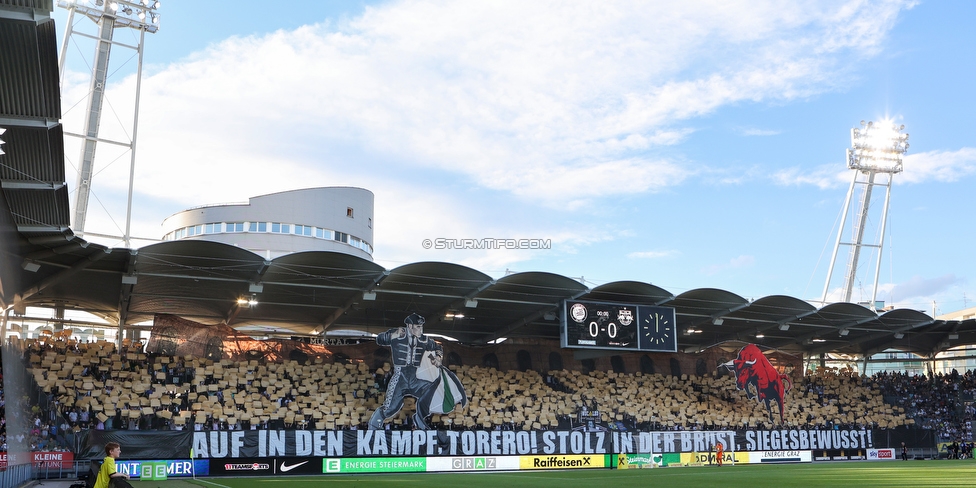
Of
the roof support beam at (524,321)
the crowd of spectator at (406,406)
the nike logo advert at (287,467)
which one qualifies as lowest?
the nike logo advert at (287,467)

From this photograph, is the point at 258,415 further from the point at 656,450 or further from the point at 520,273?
the point at 656,450

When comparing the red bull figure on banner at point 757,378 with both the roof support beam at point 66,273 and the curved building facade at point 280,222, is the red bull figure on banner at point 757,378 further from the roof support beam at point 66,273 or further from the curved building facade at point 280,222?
the roof support beam at point 66,273

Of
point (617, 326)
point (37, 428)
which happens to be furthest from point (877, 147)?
point (37, 428)

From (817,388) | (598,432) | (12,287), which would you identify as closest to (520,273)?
(598,432)

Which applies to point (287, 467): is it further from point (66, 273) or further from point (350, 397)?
point (66, 273)

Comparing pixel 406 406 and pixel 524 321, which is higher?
pixel 524 321

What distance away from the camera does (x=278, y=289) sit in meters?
41.7

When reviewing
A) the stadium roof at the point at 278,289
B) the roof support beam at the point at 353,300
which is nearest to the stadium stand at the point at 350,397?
the roof support beam at the point at 353,300

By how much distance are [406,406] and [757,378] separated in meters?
20.5

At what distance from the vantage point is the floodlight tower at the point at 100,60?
45438mm

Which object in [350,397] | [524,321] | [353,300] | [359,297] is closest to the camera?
[350,397]

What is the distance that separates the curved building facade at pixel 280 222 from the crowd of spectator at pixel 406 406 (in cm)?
2068

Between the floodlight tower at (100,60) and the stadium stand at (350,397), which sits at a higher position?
the floodlight tower at (100,60)

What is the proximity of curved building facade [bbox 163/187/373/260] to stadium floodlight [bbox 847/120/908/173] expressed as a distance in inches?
1549
